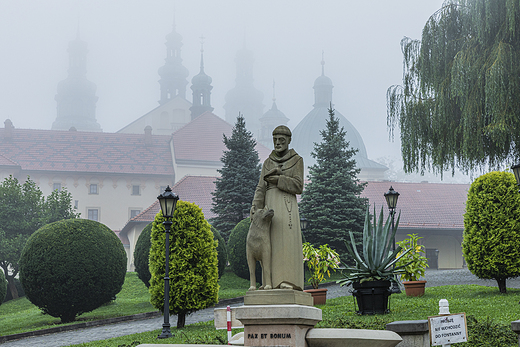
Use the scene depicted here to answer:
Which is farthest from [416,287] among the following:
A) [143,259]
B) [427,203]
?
[427,203]

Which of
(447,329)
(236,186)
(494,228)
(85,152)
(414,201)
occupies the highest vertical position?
(85,152)

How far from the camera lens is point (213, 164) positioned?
56812mm

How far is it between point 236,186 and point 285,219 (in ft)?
73.3

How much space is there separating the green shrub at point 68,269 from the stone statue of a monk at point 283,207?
11390 millimetres

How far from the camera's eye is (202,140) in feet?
192

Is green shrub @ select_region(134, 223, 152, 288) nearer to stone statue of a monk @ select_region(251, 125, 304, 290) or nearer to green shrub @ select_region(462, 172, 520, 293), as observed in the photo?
green shrub @ select_region(462, 172, 520, 293)

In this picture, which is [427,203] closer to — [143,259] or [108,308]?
[143,259]

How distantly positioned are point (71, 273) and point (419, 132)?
11.8 meters

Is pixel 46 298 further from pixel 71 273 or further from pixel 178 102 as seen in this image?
pixel 178 102

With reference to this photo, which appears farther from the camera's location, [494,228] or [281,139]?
[494,228]

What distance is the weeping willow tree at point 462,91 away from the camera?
52.5 feet

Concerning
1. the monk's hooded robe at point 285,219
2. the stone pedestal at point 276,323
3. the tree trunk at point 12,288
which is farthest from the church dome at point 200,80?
the stone pedestal at point 276,323

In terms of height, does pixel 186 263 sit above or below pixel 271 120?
below

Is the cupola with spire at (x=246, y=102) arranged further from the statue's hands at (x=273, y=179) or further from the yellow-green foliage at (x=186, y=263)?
the statue's hands at (x=273, y=179)
